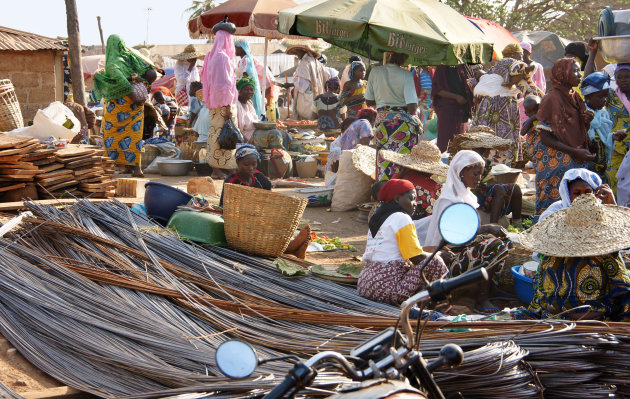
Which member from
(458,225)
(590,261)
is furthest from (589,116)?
(458,225)

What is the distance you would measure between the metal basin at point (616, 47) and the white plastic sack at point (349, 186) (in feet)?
11.8

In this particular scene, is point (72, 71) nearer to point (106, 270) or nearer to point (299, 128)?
point (299, 128)

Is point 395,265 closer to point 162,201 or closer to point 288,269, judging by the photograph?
point 288,269

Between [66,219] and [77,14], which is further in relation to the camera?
[77,14]

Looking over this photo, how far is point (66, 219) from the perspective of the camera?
5.30m

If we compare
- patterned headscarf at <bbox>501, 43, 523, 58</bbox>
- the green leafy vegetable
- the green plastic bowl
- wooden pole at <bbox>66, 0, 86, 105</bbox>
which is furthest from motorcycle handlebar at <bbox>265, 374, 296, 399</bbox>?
wooden pole at <bbox>66, 0, 86, 105</bbox>

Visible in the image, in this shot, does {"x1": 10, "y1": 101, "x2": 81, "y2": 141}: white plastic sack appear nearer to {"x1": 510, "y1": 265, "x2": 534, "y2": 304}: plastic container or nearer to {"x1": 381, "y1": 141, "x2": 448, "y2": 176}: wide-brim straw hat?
{"x1": 381, "y1": 141, "x2": 448, "y2": 176}: wide-brim straw hat

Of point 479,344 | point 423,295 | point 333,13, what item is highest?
point 333,13

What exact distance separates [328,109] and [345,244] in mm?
8196

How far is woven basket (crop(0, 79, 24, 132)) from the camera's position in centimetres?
933

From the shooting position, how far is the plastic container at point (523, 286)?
4.95m

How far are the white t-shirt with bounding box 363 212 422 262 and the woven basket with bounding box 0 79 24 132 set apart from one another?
258 inches

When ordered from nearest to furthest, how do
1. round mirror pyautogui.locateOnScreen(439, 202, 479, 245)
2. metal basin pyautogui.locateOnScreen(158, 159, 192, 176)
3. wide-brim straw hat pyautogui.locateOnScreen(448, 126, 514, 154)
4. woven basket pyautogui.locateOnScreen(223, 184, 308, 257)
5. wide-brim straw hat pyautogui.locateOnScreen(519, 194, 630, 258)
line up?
1. round mirror pyautogui.locateOnScreen(439, 202, 479, 245)
2. wide-brim straw hat pyautogui.locateOnScreen(519, 194, 630, 258)
3. woven basket pyautogui.locateOnScreen(223, 184, 308, 257)
4. wide-brim straw hat pyautogui.locateOnScreen(448, 126, 514, 154)
5. metal basin pyautogui.locateOnScreen(158, 159, 192, 176)

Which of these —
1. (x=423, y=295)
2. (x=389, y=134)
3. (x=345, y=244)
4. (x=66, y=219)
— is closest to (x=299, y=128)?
(x=389, y=134)
